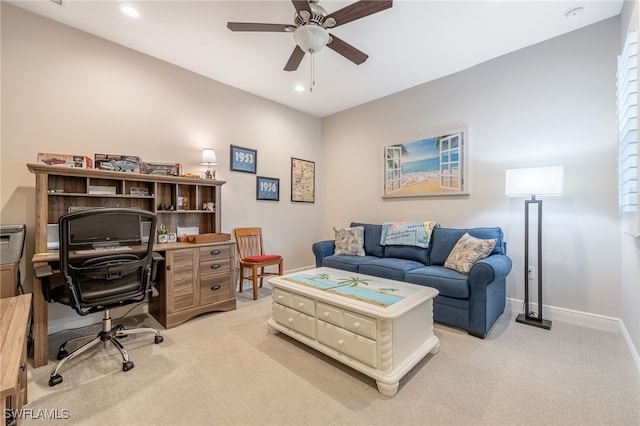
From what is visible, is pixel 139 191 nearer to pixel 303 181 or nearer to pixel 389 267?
pixel 303 181

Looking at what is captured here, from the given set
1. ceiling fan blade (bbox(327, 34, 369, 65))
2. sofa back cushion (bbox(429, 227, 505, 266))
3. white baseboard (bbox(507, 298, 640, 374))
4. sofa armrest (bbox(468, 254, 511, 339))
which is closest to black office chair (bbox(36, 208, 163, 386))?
ceiling fan blade (bbox(327, 34, 369, 65))

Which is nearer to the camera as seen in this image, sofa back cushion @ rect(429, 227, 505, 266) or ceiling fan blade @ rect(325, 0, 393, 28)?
ceiling fan blade @ rect(325, 0, 393, 28)

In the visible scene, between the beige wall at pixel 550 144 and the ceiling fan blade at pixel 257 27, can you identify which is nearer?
the ceiling fan blade at pixel 257 27

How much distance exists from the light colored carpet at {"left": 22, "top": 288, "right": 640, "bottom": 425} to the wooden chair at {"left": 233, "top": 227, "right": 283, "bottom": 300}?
4.02ft

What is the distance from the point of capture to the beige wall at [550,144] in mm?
2590

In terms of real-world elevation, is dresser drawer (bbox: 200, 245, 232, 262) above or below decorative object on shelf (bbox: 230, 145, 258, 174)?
below

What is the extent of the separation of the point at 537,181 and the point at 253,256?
3359 mm

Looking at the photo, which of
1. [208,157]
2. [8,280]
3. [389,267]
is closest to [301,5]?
[208,157]

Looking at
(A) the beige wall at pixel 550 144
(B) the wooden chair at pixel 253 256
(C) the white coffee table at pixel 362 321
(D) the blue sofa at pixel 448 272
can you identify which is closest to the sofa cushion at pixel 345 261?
(D) the blue sofa at pixel 448 272

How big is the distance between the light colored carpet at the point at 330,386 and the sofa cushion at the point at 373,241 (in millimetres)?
1504

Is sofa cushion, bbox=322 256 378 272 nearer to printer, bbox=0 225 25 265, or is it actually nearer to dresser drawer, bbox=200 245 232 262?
dresser drawer, bbox=200 245 232 262

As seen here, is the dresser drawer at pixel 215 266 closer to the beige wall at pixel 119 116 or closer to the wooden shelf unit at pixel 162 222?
the wooden shelf unit at pixel 162 222

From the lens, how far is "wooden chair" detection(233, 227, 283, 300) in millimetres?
3579

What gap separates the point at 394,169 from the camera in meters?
4.14
